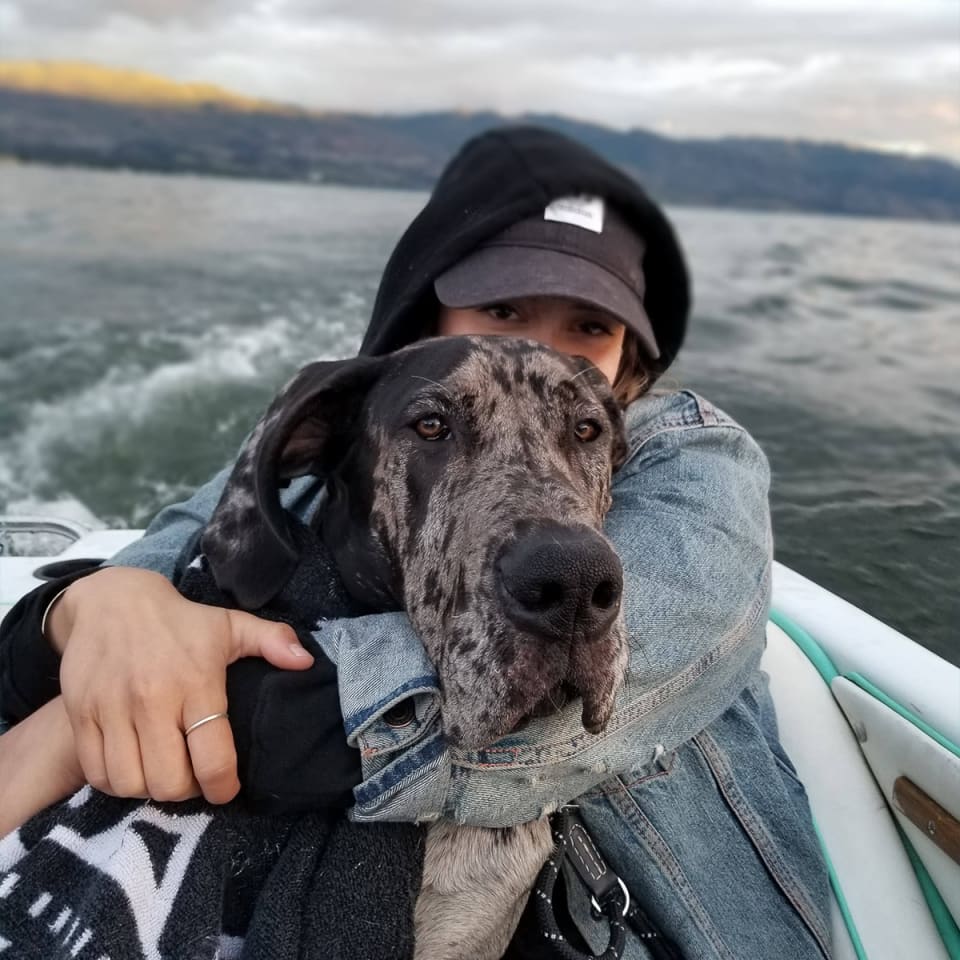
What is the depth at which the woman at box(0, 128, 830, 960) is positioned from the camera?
195cm

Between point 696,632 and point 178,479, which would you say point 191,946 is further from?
point 178,479

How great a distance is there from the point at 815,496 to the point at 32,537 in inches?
259

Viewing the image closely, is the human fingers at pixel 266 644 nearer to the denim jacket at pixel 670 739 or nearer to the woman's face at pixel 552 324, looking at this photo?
the denim jacket at pixel 670 739

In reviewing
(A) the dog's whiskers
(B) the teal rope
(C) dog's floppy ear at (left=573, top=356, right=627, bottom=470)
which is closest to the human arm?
(A) the dog's whiskers

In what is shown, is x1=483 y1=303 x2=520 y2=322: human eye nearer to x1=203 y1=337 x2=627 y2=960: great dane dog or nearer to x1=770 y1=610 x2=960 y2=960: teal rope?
x1=203 y1=337 x2=627 y2=960: great dane dog

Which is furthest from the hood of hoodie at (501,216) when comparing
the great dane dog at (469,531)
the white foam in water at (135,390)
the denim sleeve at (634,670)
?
the white foam in water at (135,390)

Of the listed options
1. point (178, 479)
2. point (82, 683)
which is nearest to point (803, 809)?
point (82, 683)

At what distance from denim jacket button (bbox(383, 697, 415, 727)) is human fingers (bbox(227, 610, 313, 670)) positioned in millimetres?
235

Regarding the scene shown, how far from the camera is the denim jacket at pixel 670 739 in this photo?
2.02 meters

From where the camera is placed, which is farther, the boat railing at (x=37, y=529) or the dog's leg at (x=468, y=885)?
the boat railing at (x=37, y=529)

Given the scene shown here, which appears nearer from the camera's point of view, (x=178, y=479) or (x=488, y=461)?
(x=488, y=461)

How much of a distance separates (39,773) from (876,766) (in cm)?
281

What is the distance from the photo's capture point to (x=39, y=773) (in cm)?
201

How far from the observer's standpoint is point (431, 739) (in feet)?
6.58
